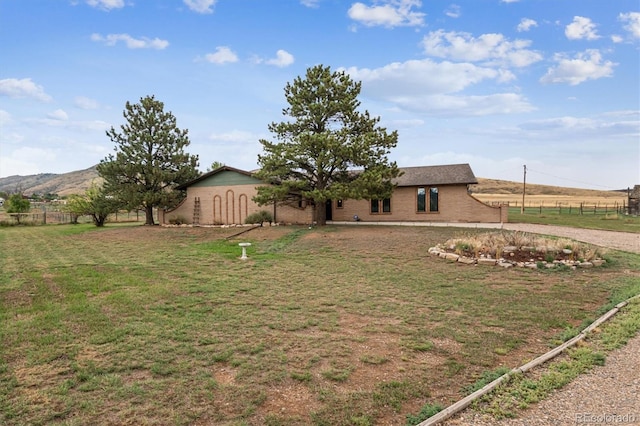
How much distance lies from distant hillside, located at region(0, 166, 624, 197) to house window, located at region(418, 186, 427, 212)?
27.3m

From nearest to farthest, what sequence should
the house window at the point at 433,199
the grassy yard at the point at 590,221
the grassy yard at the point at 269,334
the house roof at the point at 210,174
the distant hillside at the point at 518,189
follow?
the grassy yard at the point at 269,334, the grassy yard at the point at 590,221, the house roof at the point at 210,174, the house window at the point at 433,199, the distant hillside at the point at 518,189

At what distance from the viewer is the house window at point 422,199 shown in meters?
24.3

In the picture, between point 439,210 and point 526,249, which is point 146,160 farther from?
point 526,249

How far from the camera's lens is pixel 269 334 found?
5391 millimetres

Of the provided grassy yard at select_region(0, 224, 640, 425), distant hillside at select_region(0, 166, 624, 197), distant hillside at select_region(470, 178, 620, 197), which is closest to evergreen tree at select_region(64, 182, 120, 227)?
distant hillside at select_region(0, 166, 624, 197)

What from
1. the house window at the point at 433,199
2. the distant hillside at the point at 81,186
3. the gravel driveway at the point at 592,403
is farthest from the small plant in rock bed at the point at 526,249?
the distant hillside at the point at 81,186

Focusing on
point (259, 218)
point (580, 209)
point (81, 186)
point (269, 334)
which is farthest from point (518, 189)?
point (81, 186)

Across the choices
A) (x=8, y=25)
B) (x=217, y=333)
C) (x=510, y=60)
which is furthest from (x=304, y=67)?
(x=217, y=333)

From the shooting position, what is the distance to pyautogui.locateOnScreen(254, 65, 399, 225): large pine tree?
60.8 feet

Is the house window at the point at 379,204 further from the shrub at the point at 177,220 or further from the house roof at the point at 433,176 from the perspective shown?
the shrub at the point at 177,220

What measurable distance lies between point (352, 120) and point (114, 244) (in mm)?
13504

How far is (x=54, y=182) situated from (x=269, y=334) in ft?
534

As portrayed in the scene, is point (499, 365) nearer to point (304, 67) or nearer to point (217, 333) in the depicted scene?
point (217, 333)

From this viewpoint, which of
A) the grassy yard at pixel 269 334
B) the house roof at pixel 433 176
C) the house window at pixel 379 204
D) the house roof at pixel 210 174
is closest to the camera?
the grassy yard at pixel 269 334
